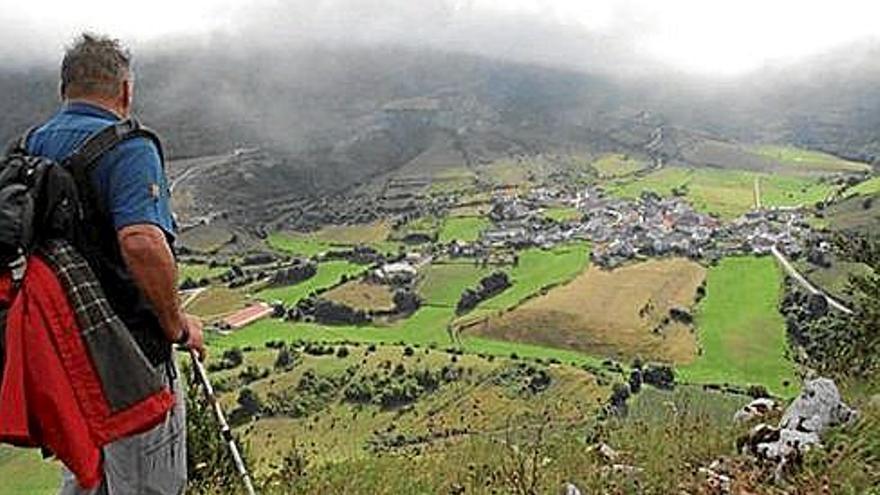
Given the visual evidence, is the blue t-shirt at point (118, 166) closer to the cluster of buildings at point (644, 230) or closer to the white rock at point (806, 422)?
the white rock at point (806, 422)

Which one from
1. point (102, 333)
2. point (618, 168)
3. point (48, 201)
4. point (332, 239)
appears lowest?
point (332, 239)

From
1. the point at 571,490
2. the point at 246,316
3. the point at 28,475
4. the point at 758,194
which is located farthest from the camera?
the point at 758,194

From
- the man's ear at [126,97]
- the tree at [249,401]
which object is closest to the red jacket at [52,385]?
the man's ear at [126,97]

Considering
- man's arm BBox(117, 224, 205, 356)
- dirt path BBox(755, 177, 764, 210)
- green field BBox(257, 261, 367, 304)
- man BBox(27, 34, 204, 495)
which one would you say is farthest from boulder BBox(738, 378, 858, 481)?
dirt path BBox(755, 177, 764, 210)

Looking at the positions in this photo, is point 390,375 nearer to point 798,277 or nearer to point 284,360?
point 284,360

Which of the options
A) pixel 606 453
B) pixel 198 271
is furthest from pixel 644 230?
pixel 606 453

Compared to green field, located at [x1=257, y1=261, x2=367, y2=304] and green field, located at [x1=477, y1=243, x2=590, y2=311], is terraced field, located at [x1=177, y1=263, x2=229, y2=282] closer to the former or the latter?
green field, located at [x1=257, y1=261, x2=367, y2=304]

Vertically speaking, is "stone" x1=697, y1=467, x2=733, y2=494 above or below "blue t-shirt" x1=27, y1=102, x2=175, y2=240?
below
